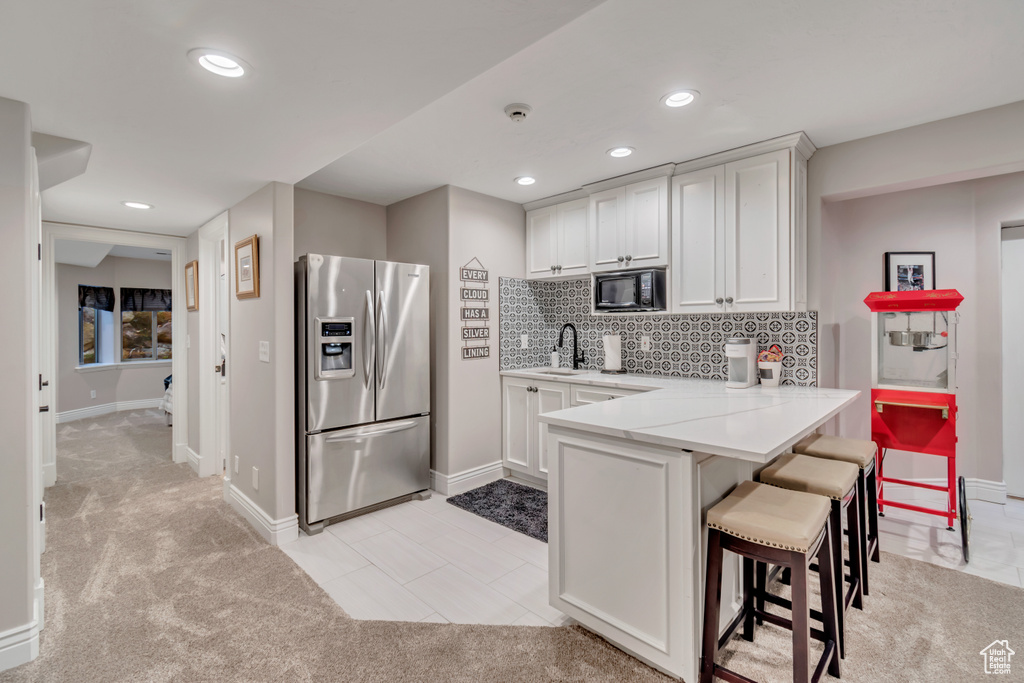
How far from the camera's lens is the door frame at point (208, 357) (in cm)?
414

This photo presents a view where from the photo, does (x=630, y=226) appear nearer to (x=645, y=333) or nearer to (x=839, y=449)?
(x=645, y=333)

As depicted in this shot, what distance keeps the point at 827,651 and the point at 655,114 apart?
2431 millimetres

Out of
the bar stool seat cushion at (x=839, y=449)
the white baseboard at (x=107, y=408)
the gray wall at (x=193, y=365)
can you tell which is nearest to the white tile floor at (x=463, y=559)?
the bar stool seat cushion at (x=839, y=449)

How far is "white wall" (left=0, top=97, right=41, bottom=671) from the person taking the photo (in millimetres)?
1832

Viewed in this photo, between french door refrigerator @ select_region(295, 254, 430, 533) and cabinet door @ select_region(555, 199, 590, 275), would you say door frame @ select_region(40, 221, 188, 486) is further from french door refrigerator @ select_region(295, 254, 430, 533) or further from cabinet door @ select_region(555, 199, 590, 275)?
cabinet door @ select_region(555, 199, 590, 275)

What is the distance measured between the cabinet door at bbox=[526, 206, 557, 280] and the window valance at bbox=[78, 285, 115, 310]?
6.92 m

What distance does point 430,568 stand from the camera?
256cm

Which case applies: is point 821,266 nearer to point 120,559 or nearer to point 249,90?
point 249,90

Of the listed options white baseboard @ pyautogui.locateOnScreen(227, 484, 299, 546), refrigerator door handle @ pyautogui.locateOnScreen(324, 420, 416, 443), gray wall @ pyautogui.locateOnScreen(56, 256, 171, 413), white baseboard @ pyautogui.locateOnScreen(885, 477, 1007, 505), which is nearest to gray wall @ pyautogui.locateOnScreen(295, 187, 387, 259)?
refrigerator door handle @ pyautogui.locateOnScreen(324, 420, 416, 443)

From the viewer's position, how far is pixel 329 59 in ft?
5.19

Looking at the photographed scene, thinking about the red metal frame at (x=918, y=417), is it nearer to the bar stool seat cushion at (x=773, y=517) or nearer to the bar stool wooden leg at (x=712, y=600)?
the bar stool seat cushion at (x=773, y=517)

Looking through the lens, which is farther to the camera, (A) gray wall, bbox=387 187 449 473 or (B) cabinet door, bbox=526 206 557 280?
(B) cabinet door, bbox=526 206 557 280

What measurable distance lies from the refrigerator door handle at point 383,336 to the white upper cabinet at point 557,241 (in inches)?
57.2

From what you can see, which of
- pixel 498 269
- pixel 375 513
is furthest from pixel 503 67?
pixel 375 513
